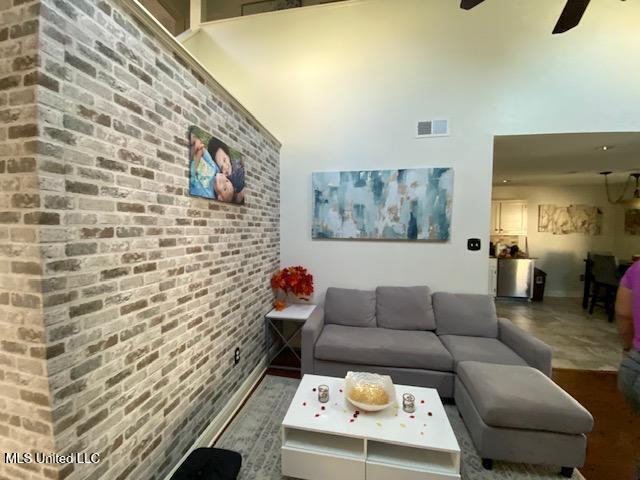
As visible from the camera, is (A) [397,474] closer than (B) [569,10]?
Yes

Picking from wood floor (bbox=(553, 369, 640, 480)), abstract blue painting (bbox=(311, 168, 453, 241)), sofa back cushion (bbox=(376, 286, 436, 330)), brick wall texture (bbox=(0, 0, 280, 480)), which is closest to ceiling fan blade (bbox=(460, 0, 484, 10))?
abstract blue painting (bbox=(311, 168, 453, 241))

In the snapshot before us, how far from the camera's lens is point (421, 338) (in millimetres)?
2523

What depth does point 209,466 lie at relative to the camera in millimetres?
1438

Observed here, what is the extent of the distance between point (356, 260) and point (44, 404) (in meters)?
2.64

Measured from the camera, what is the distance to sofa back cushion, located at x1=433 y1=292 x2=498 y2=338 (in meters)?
2.66

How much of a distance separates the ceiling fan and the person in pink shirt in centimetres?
161

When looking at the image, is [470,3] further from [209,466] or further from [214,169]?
[209,466]

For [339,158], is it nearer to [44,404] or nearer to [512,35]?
[512,35]

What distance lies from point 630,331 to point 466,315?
126cm

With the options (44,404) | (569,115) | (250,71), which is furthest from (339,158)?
(44,404)

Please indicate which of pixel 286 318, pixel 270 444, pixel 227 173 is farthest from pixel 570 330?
pixel 227 173

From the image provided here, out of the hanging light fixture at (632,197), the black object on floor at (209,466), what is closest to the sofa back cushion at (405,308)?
the black object on floor at (209,466)

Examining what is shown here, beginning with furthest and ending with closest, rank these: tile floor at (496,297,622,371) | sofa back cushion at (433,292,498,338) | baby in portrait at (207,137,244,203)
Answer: tile floor at (496,297,622,371)
sofa back cushion at (433,292,498,338)
baby in portrait at (207,137,244,203)

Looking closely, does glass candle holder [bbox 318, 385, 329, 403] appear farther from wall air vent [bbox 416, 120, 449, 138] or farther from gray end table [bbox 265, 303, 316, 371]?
wall air vent [bbox 416, 120, 449, 138]
